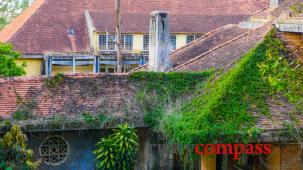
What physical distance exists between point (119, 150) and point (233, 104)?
3.51m

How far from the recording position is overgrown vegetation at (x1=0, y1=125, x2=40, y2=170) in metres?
14.3

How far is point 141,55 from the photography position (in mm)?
32250

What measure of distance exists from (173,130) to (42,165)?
4.15m

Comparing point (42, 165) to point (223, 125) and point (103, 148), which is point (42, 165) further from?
point (223, 125)

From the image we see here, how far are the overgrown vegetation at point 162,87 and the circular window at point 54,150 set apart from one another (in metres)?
2.54

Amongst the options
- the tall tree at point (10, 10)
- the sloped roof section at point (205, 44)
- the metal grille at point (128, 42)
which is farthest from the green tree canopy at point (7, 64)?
the tall tree at point (10, 10)

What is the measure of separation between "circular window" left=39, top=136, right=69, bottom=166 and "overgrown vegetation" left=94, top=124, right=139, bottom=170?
1160mm

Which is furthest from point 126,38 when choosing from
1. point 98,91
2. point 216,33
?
point 98,91

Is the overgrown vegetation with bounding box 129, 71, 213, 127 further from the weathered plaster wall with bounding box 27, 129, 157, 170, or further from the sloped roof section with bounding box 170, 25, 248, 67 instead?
the sloped roof section with bounding box 170, 25, 248, 67

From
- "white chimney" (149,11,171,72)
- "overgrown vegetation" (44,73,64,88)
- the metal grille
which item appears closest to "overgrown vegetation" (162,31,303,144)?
"overgrown vegetation" (44,73,64,88)

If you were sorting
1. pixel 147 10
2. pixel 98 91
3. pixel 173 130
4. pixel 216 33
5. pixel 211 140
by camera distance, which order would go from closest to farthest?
pixel 211 140 < pixel 173 130 < pixel 98 91 < pixel 216 33 < pixel 147 10

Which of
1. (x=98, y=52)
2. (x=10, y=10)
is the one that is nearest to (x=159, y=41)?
(x=98, y=52)

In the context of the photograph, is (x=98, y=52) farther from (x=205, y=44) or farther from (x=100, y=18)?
(x=205, y=44)

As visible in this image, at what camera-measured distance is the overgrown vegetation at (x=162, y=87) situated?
16.3 meters
